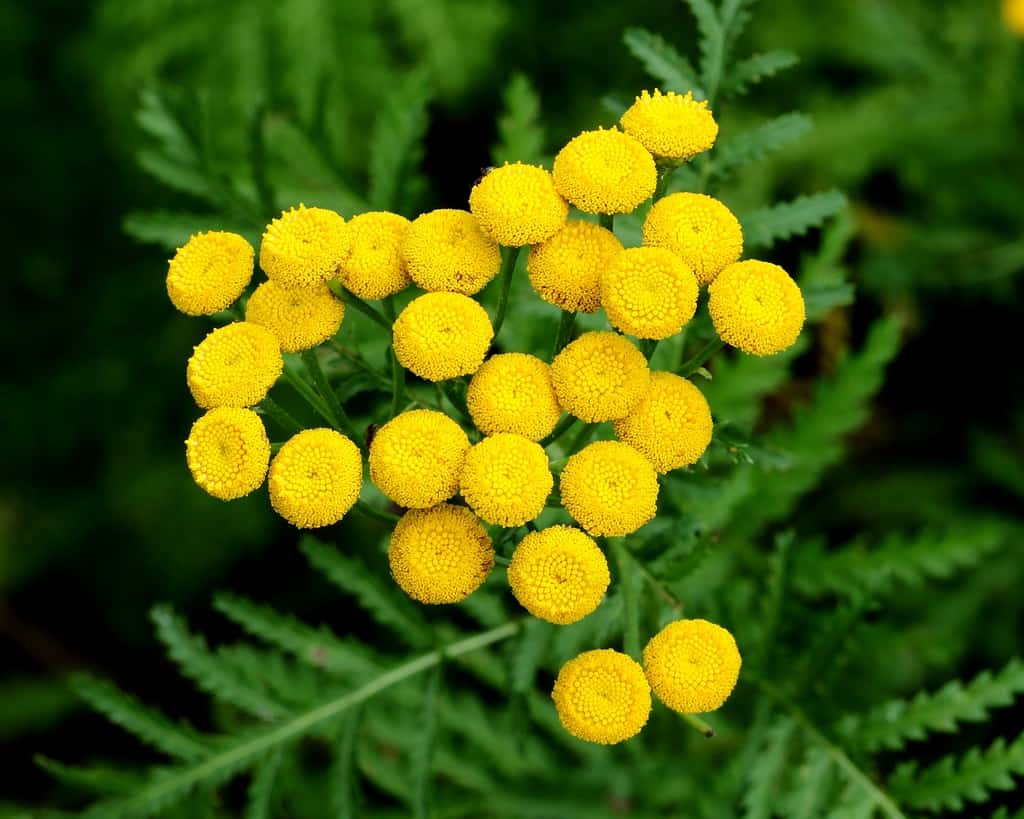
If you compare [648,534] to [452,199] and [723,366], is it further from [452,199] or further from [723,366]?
[452,199]

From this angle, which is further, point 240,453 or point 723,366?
point 723,366

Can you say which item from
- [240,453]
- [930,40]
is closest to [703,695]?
[240,453]

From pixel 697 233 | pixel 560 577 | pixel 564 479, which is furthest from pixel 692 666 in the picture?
pixel 697 233

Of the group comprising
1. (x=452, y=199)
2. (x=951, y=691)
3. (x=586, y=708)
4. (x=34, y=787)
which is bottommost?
(x=34, y=787)

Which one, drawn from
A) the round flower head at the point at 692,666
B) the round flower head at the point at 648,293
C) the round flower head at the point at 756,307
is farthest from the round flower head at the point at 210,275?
the round flower head at the point at 692,666

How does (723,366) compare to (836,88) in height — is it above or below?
below

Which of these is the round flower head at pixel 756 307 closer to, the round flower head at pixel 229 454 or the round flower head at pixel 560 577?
the round flower head at pixel 560 577

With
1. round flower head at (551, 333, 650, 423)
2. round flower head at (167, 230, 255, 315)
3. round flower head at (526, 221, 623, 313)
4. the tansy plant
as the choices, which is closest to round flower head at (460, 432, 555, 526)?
the tansy plant
